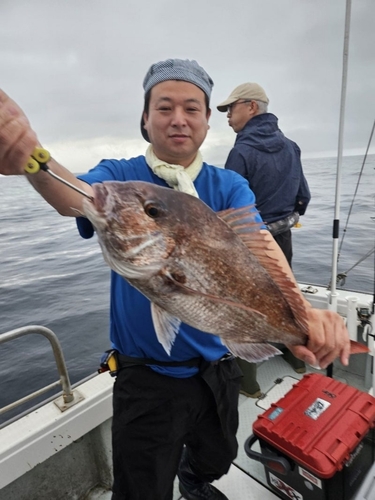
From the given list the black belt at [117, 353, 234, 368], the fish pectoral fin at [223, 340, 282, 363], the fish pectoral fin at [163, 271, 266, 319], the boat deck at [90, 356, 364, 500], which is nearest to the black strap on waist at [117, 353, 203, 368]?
the black belt at [117, 353, 234, 368]

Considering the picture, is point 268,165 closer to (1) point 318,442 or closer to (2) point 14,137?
(1) point 318,442

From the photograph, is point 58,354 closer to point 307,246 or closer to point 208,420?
point 208,420

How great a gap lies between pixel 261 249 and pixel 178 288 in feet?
1.36

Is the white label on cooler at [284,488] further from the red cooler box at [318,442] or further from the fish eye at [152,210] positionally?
the fish eye at [152,210]

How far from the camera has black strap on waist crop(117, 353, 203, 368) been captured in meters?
1.90

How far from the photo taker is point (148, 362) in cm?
190

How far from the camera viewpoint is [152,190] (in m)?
A: 1.28

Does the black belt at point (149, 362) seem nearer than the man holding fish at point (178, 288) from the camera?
No

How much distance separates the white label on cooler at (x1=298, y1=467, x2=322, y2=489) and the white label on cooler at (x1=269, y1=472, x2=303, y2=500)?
246 mm

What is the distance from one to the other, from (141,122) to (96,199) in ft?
3.57

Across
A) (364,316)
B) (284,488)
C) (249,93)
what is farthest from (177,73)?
(364,316)

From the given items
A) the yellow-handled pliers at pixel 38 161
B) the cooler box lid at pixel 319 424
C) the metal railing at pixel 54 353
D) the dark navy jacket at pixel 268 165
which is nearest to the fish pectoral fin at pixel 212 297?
the yellow-handled pliers at pixel 38 161

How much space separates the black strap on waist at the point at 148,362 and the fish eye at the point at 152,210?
0.99 m

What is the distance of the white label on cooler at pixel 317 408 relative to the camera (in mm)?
2559
